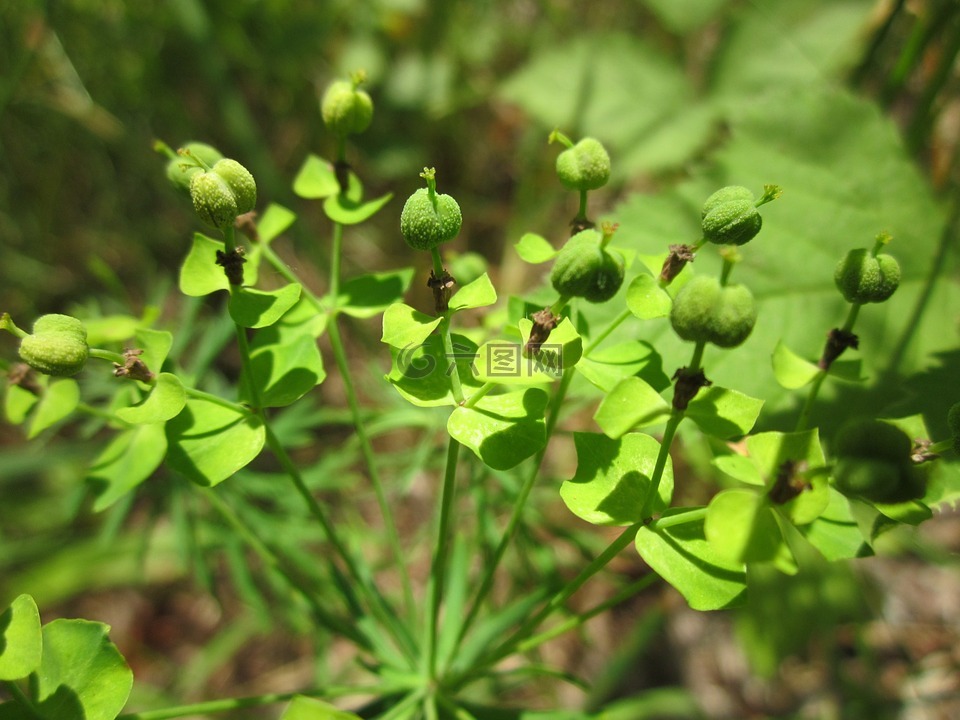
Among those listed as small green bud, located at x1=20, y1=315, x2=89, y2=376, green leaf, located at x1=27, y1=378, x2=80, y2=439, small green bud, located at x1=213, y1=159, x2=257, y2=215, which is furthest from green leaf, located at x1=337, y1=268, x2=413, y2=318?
green leaf, located at x1=27, y1=378, x2=80, y2=439

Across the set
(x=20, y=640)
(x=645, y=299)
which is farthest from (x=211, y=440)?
(x=645, y=299)

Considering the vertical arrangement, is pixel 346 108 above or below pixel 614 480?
above

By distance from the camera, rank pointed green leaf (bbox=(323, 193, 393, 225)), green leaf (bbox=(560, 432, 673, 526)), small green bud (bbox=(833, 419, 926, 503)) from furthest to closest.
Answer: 1. pointed green leaf (bbox=(323, 193, 393, 225))
2. green leaf (bbox=(560, 432, 673, 526))
3. small green bud (bbox=(833, 419, 926, 503))

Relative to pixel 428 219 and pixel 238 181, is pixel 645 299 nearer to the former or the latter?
pixel 428 219

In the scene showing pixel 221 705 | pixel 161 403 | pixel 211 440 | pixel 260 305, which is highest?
pixel 260 305

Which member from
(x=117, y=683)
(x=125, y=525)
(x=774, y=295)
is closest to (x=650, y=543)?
(x=117, y=683)

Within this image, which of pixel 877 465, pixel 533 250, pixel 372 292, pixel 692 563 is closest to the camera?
pixel 877 465

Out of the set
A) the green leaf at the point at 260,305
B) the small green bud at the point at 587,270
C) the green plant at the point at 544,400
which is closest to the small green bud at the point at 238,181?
the green plant at the point at 544,400

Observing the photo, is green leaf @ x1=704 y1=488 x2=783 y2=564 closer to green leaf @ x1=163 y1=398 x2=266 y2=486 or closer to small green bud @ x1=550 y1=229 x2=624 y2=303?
small green bud @ x1=550 y1=229 x2=624 y2=303
